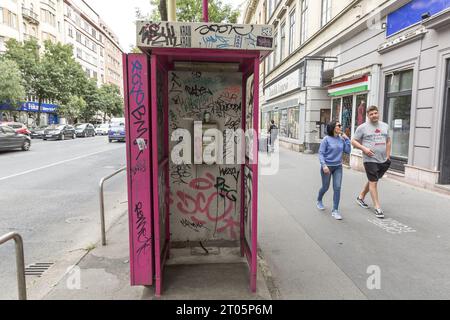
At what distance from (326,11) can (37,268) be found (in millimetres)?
14354

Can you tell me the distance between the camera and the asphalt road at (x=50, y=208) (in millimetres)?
4273

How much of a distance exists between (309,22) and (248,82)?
13.7m

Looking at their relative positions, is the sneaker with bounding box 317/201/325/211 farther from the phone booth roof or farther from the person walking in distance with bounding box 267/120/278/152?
the person walking in distance with bounding box 267/120/278/152

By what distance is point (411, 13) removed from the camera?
322 inches

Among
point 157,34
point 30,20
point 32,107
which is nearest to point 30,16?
point 30,20

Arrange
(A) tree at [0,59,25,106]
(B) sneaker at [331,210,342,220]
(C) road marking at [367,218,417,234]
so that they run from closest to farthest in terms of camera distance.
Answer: (C) road marking at [367,218,417,234], (B) sneaker at [331,210,342,220], (A) tree at [0,59,25,106]

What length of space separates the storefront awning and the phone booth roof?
855 centimetres

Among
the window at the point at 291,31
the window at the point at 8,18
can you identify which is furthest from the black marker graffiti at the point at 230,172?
the window at the point at 8,18

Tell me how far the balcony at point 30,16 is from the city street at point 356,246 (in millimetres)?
41902

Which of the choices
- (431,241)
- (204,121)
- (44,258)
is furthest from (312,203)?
(44,258)

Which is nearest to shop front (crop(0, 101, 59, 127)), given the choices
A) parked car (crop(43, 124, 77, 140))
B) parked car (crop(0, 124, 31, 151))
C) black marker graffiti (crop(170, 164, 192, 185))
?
parked car (crop(43, 124, 77, 140))

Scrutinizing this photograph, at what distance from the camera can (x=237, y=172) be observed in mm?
4109

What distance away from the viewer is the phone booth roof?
2666mm

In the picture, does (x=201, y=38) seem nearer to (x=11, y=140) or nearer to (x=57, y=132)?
(x=11, y=140)
